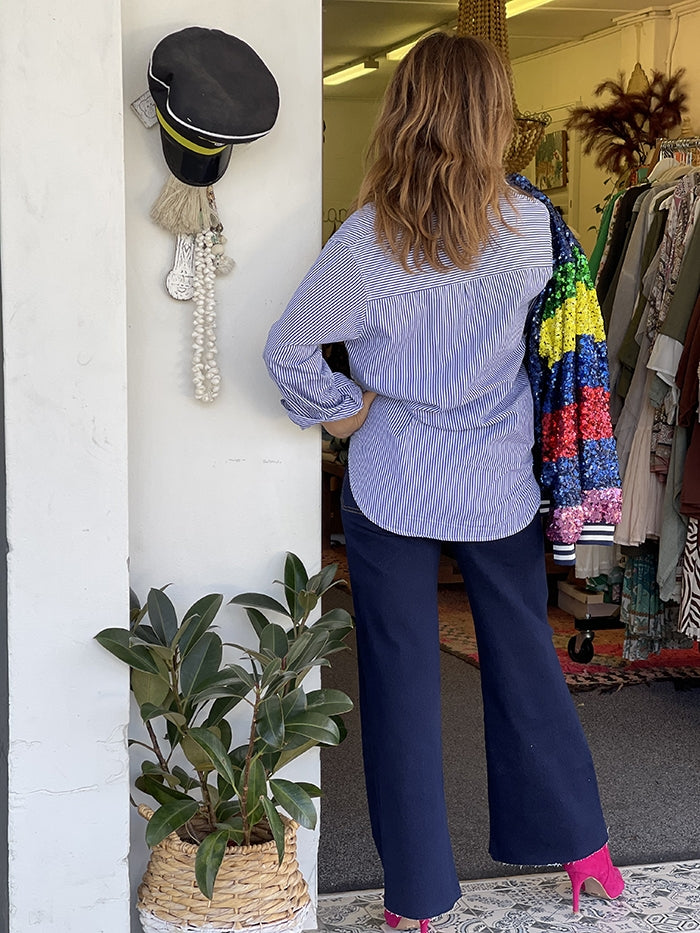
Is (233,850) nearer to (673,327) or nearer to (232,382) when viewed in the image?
(232,382)

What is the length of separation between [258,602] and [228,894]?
466 mm

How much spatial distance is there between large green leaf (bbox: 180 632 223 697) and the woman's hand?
16.0 inches

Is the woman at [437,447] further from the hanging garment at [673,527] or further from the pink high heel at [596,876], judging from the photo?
the hanging garment at [673,527]

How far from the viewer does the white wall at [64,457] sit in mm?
1774

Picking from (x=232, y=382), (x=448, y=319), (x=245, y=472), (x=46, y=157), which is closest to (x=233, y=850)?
(x=245, y=472)

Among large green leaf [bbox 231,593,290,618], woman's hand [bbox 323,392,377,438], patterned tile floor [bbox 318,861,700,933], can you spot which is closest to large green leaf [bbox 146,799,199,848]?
large green leaf [bbox 231,593,290,618]

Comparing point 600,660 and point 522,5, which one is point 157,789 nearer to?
point 600,660

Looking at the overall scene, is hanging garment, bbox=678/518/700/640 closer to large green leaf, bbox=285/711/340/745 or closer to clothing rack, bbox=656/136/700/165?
clothing rack, bbox=656/136/700/165

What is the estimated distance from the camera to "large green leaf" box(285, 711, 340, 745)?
181 cm

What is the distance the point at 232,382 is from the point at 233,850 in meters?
0.77

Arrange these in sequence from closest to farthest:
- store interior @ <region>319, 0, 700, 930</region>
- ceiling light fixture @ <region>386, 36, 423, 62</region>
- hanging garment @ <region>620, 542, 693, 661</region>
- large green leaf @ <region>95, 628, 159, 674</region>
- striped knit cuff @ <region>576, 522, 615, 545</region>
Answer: large green leaf @ <region>95, 628, 159, 674</region> → striped knit cuff @ <region>576, 522, 615, 545</region> → store interior @ <region>319, 0, 700, 930</region> → hanging garment @ <region>620, 542, 693, 661</region> → ceiling light fixture @ <region>386, 36, 423, 62</region>

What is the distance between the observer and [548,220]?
81.7 inches

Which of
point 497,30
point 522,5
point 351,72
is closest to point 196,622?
point 497,30

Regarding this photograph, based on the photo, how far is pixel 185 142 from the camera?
1893mm
